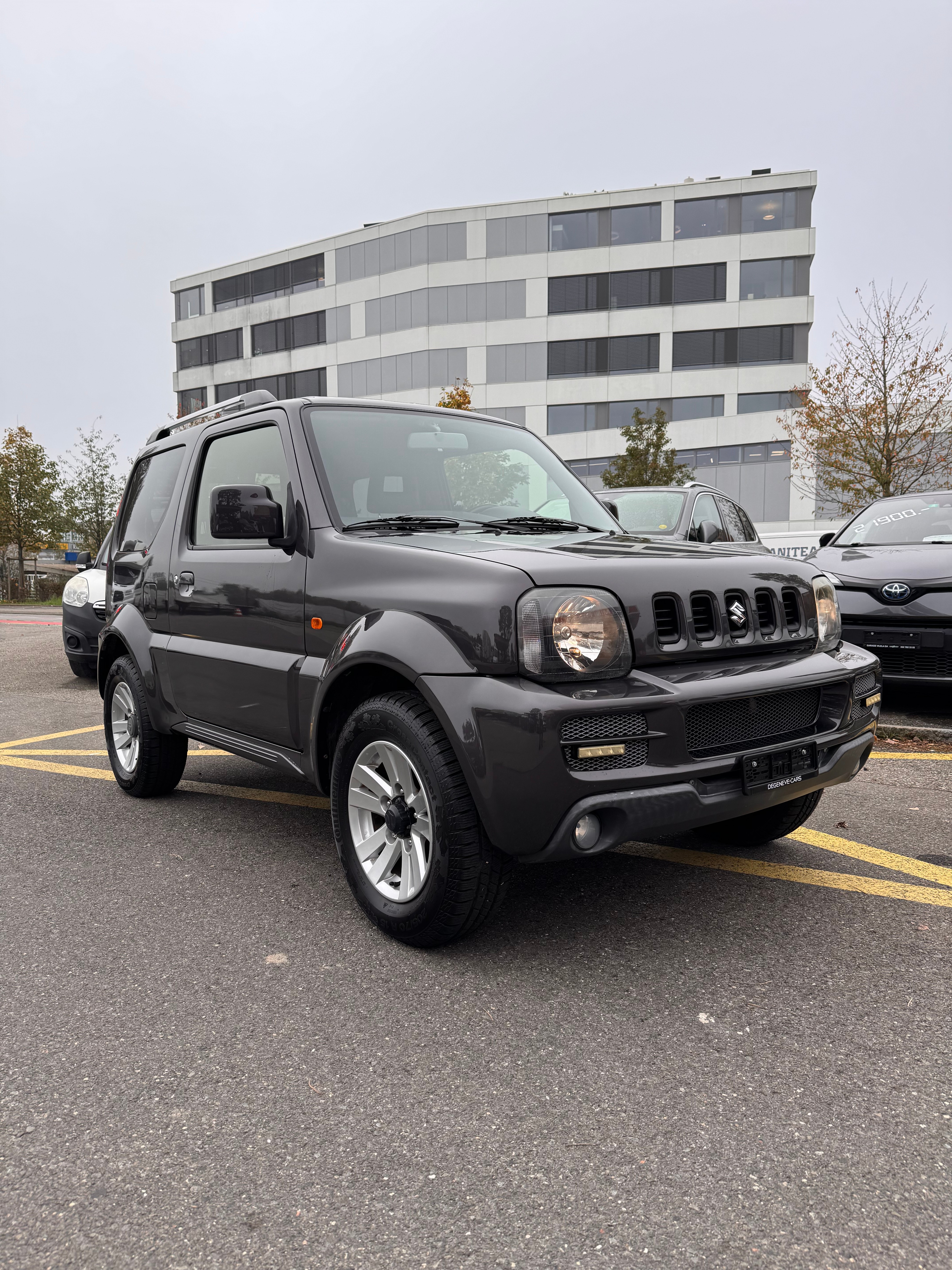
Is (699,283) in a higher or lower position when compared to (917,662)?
higher

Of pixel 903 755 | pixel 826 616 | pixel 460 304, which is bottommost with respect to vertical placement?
pixel 903 755

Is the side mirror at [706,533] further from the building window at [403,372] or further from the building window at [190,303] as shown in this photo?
the building window at [190,303]

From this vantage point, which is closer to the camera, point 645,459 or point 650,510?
point 650,510

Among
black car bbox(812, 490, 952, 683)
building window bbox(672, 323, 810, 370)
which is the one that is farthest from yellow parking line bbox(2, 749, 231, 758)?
building window bbox(672, 323, 810, 370)

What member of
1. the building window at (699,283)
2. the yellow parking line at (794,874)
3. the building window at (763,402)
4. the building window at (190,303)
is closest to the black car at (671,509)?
the yellow parking line at (794,874)

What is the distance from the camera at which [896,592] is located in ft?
21.6

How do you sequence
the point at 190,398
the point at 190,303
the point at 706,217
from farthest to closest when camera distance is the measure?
the point at 190,398
the point at 190,303
the point at 706,217

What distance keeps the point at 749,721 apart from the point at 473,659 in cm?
90

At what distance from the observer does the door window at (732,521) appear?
885 cm

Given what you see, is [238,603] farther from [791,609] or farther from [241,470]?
[791,609]

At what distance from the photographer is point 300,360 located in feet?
168

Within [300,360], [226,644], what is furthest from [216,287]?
[226,644]

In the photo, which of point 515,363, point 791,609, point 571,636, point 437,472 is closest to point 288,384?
point 515,363

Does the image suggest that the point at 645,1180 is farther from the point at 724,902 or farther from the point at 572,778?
the point at 724,902
